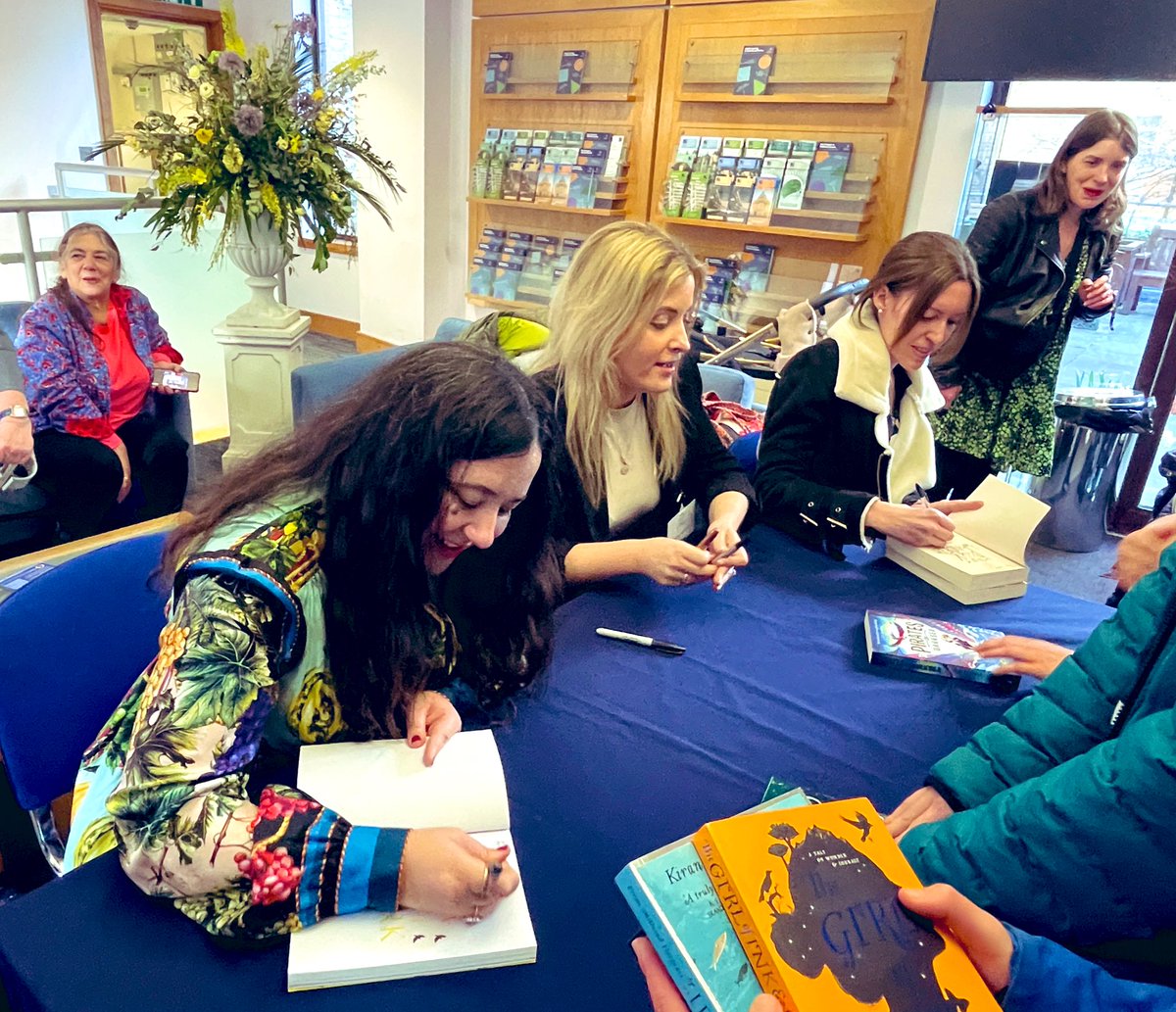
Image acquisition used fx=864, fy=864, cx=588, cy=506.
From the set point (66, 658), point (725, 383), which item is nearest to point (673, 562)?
point (66, 658)

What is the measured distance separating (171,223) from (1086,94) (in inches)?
142

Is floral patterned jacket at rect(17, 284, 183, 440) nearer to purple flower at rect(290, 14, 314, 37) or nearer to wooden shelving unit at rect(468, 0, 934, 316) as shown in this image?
purple flower at rect(290, 14, 314, 37)

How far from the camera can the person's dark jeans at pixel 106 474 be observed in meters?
2.78

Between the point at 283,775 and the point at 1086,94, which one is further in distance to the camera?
the point at 1086,94

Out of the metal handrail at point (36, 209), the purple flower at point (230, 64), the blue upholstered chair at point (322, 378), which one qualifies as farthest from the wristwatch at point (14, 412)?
the purple flower at point (230, 64)

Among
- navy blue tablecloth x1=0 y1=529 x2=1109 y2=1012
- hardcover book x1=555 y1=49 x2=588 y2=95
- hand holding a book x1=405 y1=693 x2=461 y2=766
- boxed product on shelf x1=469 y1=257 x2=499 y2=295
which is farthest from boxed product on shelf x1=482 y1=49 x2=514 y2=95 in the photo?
hand holding a book x1=405 y1=693 x2=461 y2=766

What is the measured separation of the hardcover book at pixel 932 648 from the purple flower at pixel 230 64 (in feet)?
8.98

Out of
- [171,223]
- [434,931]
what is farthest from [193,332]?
[434,931]

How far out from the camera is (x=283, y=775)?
94 centimetres

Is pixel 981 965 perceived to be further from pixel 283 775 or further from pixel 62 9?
pixel 62 9

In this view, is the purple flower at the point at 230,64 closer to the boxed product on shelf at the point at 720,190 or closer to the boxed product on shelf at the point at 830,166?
the boxed product on shelf at the point at 720,190

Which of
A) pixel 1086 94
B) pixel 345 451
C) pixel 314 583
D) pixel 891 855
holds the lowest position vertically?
pixel 891 855

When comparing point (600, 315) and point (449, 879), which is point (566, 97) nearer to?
point (600, 315)

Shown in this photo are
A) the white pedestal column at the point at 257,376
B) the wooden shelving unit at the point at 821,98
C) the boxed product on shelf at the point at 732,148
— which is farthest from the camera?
the boxed product on shelf at the point at 732,148
